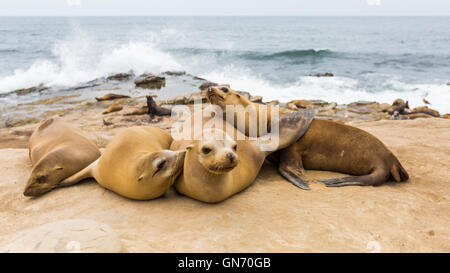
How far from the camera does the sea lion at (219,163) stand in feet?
9.71

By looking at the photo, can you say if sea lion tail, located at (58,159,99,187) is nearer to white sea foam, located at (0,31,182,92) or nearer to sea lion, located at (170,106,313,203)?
sea lion, located at (170,106,313,203)

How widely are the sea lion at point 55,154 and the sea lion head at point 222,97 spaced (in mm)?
1781

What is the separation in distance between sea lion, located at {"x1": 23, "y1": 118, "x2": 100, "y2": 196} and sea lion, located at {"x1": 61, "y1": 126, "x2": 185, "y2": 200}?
0.16 metres

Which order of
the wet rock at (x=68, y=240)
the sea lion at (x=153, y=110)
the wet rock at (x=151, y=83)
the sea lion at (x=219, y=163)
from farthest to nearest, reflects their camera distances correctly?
the wet rock at (x=151, y=83)
the sea lion at (x=153, y=110)
the sea lion at (x=219, y=163)
the wet rock at (x=68, y=240)

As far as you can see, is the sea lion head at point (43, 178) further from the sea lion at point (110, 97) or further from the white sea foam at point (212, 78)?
the white sea foam at point (212, 78)

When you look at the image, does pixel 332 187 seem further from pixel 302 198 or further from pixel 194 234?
pixel 194 234

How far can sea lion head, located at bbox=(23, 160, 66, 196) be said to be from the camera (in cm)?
390

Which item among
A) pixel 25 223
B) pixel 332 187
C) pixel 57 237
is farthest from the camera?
pixel 332 187

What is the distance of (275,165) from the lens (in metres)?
4.77

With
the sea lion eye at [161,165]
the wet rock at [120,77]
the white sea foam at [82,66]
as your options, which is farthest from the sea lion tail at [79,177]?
the wet rock at [120,77]

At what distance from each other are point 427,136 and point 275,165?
10.2ft

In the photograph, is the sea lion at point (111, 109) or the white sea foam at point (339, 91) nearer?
the sea lion at point (111, 109)
